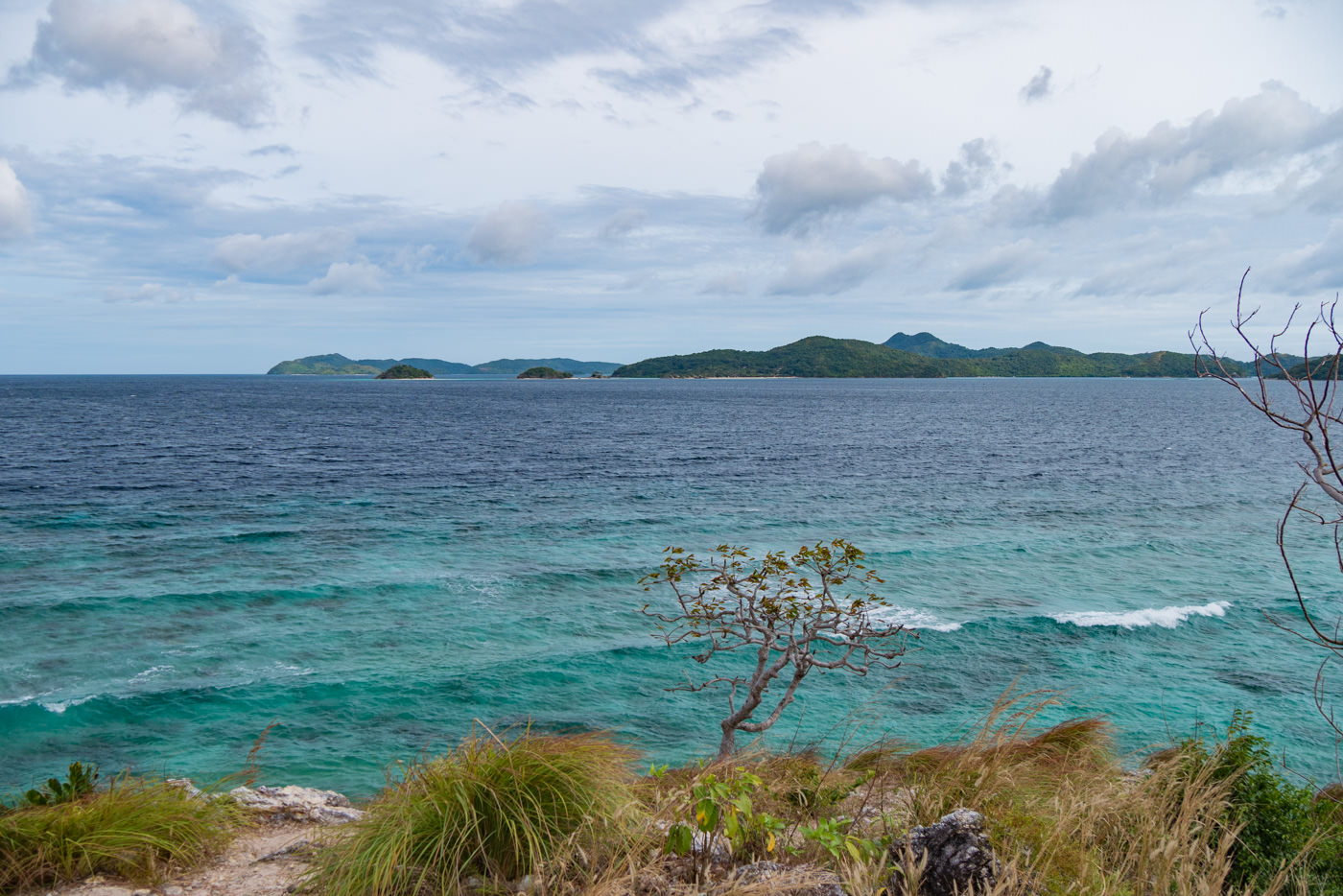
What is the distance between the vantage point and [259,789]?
35.1 feet

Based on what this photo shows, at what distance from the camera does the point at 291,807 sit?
975 centimetres

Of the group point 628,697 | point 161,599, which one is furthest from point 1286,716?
point 161,599

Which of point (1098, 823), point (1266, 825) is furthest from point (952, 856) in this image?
point (1266, 825)

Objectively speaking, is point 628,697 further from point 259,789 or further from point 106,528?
point 106,528

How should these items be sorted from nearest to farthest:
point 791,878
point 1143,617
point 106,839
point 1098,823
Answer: point 791,878, point 106,839, point 1098,823, point 1143,617

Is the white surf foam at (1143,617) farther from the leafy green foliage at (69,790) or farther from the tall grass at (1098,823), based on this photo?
the leafy green foliage at (69,790)

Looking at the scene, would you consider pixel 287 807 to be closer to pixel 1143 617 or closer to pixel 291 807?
pixel 291 807

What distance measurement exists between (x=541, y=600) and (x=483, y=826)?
1975 cm

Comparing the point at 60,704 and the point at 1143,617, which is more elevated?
the point at 60,704

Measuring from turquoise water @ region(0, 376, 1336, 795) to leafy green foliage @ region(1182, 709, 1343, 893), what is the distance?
3.78 meters

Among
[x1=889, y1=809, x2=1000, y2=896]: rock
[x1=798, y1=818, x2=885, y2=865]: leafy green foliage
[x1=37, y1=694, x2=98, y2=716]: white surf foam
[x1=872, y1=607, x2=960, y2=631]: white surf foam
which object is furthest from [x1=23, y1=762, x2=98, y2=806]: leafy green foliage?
[x1=872, y1=607, x2=960, y2=631]: white surf foam

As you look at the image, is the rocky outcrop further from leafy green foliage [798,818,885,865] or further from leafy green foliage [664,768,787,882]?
leafy green foliage [798,818,885,865]

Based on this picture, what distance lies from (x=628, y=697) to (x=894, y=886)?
14169 mm

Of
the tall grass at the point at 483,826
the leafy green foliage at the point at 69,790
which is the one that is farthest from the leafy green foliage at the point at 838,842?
the leafy green foliage at the point at 69,790
